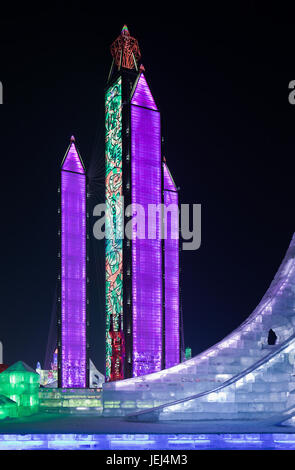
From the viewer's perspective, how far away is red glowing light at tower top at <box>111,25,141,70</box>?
27.2 metres

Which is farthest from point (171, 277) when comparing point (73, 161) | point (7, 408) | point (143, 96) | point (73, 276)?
point (7, 408)

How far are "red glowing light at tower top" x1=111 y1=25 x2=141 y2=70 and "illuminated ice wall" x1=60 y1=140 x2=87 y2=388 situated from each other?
5.23 metres

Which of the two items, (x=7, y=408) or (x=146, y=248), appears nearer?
(x=7, y=408)

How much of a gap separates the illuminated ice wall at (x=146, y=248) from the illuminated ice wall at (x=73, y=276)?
5.51m

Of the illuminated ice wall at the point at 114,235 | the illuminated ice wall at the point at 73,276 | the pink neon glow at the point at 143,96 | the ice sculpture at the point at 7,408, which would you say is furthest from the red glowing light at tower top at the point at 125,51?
the ice sculpture at the point at 7,408

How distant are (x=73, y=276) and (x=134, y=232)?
598cm

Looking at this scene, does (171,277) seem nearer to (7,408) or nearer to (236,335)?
(236,335)

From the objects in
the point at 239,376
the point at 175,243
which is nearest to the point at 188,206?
the point at 175,243

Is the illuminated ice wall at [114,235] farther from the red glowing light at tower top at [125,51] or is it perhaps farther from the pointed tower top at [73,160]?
the pointed tower top at [73,160]

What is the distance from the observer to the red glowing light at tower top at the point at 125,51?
89.4 ft

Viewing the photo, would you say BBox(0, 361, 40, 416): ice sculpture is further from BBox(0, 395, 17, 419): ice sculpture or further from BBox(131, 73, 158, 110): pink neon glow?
BBox(131, 73, 158, 110): pink neon glow

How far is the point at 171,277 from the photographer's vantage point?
3089cm

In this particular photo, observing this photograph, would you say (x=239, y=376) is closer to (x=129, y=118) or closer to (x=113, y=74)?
(x=129, y=118)

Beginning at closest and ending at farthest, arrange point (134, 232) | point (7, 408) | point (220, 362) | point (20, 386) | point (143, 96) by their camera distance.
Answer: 1. point (7, 408)
2. point (220, 362)
3. point (20, 386)
4. point (134, 232)
5. point (143, 96)
